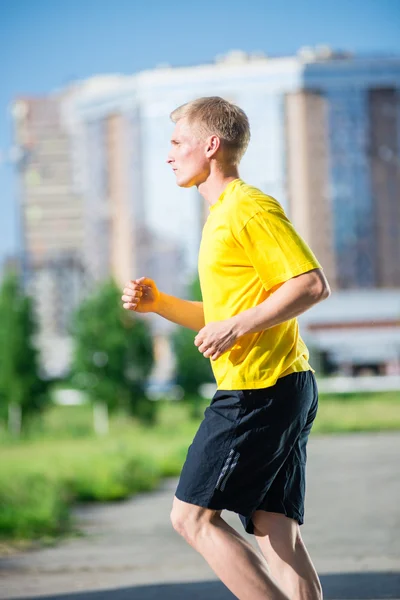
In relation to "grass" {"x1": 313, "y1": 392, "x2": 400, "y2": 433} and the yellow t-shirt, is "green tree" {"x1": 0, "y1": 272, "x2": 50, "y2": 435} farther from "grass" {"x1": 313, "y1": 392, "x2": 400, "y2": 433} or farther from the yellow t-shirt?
the yellow t-shirt

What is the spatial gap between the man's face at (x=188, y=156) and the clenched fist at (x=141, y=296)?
185mm

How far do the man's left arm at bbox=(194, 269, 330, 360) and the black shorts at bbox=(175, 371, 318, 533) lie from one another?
102 millimetres

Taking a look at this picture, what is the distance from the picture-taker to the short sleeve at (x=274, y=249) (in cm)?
162

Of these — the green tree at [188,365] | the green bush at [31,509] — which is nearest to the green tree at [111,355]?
the green tree at [188,365]

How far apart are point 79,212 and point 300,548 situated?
55.6 meters

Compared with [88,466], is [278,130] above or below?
above

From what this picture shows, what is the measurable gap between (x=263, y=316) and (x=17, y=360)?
1482 cm

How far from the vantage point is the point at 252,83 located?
38500mm

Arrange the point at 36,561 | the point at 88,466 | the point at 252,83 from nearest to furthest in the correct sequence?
the point at 36,561, the point at 88,466, the point at 252,83

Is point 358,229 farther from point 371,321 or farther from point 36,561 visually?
point 36,561

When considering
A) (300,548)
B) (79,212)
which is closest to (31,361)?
(300,548)

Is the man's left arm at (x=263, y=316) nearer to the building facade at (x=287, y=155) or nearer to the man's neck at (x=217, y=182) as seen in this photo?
the man's neck at (x=217, y=182)

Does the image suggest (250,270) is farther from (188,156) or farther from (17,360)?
(17,360)

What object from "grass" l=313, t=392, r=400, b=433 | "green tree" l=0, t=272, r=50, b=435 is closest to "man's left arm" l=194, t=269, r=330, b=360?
"grass" l=313, t=392, r=400, b=433
